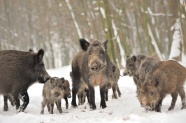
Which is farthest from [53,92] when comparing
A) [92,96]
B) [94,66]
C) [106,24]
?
[106,24]

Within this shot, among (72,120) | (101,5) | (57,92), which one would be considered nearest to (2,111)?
(57,92)

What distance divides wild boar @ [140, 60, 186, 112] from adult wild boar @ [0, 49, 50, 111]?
3893 millimetres

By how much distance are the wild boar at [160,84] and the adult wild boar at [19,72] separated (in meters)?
3.89

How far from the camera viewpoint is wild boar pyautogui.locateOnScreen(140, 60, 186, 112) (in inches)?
332

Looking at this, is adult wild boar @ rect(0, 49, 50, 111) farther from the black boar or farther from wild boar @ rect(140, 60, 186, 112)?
wild boar @ rect(140, 60, 186, 112)

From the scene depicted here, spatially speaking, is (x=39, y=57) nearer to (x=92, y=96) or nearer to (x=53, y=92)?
(x=53, y=92)

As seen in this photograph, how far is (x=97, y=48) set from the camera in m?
9.62

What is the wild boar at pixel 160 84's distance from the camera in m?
8.43

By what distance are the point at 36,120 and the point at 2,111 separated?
11.4ft

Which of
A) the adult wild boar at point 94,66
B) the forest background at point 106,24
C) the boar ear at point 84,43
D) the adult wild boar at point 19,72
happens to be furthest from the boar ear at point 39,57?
the forest background at point 106,24

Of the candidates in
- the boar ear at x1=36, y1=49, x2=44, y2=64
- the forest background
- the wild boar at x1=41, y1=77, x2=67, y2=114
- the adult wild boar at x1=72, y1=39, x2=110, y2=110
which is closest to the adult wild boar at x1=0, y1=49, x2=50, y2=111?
the boar ear at x1=36, y1=49, x2=44, y2=64

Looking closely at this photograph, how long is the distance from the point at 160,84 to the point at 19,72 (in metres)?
4.37

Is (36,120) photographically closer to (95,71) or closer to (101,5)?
(95,71)

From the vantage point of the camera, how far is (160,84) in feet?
28.0
